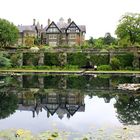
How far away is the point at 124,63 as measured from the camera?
74.1 m

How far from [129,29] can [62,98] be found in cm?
5050

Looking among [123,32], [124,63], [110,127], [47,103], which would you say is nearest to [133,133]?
[110,127]

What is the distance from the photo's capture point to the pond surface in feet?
79.0

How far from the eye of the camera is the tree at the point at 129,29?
84125 millimetres

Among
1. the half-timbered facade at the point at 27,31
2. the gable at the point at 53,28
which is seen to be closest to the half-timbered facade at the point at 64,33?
the gable at the point at 53,28

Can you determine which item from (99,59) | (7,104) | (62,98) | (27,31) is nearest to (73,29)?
(27,31)

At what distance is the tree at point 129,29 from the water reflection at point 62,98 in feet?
116

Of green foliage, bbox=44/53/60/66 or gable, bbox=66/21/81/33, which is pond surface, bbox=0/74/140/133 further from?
gable, bbox=66/21/81/33

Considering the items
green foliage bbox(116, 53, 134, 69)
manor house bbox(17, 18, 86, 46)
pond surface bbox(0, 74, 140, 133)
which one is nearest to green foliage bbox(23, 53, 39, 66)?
green foliage bbox(116, 53, 134, 69)

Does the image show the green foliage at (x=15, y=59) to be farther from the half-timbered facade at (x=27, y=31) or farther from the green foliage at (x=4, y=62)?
the half-timbered facade at (x=27, y=31)

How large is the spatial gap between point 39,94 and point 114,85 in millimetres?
11149

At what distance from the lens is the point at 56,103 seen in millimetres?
33562

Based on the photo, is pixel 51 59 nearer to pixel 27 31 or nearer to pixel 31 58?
pixel 31 58

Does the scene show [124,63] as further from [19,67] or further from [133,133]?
[133,133]
